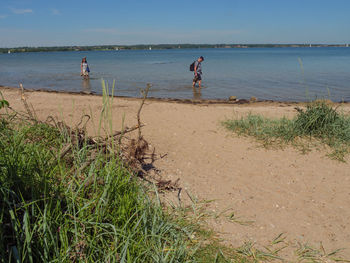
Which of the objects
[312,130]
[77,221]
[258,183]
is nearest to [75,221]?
[77,221]

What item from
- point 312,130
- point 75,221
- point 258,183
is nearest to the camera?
point 75,221

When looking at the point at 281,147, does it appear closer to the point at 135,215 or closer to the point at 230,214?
the point at 230,214

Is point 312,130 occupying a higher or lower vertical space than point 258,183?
higher

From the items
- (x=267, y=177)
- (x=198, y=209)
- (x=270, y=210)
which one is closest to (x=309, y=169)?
(x=267, y=177)

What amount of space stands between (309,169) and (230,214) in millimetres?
2107

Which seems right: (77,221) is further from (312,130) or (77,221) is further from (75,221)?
(312,130)

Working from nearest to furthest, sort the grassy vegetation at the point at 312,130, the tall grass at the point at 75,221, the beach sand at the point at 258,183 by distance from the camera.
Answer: the tall grass at the point at 75,221, the beach sand at the point at 258,183, the grassy vegetation at the point at 312,130

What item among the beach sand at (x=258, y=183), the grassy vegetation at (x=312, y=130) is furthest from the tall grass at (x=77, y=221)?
the grassy vegetation at (x=312, y=130)

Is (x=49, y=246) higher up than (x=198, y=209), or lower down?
higher up

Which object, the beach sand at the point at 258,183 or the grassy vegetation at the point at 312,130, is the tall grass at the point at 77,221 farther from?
the grassy vegetation at the point at 312,130

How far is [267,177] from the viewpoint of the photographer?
4.50 m

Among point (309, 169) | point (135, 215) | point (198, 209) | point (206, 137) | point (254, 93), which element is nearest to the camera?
point (135, 215)

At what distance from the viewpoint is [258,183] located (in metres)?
4.30

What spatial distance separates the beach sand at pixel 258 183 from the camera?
3219 millimetres
